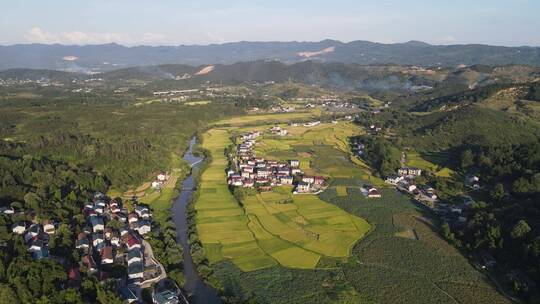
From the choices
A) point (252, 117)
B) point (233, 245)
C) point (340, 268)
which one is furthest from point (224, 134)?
point (340, 268)

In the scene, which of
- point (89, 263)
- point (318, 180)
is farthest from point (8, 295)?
point (318, 180)

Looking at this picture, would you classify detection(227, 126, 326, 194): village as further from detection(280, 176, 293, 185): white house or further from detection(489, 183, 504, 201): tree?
detection(489, 183, 504, 201): tree

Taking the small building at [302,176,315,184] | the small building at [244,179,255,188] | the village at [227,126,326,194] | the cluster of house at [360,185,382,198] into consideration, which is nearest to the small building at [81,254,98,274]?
the village at [227,126,326,194]

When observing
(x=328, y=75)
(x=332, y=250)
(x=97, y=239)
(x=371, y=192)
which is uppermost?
(x=328, y=75)

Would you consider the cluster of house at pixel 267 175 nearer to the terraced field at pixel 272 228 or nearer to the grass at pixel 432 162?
the terraced field at pixel 272 228

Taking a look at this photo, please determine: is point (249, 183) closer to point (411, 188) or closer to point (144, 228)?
point (144, 228)

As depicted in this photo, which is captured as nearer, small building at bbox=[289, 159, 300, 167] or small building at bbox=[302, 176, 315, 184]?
small building at bbox=[302, 176, 315, 184]
